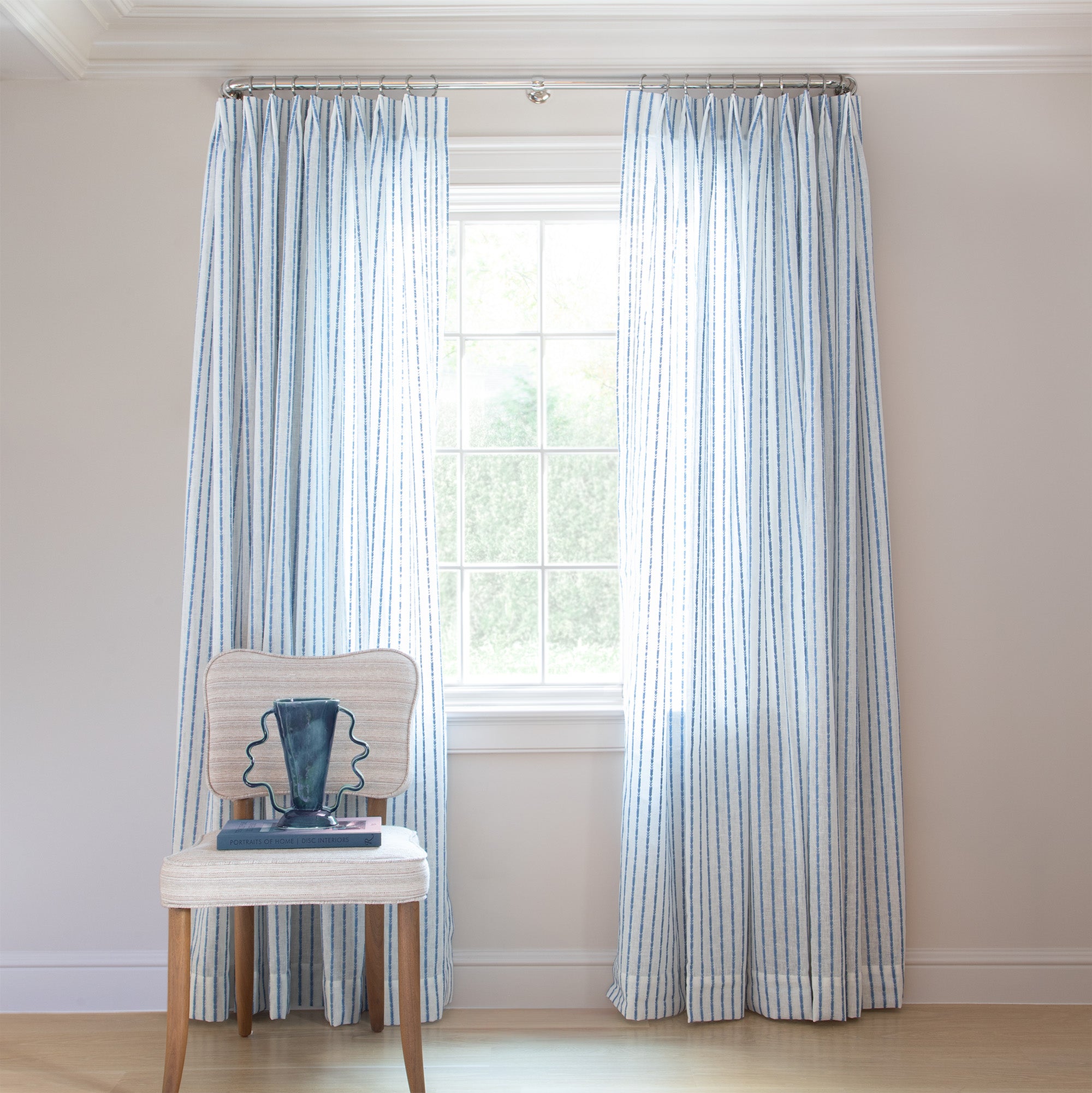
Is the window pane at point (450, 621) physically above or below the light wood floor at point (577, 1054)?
above

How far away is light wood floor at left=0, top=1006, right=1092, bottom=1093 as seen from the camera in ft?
6.59

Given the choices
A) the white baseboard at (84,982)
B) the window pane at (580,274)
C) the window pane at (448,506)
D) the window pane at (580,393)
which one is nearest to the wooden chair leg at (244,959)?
the white baseboard at (84,982)

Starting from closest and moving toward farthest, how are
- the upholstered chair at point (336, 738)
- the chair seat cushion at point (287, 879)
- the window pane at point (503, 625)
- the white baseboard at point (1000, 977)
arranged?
the chair seat cushion at point (287, 879) → the upholstered chair at point (336, 738) → the white baseboard at point (1000, 977) → the window pane at point (503, 625)

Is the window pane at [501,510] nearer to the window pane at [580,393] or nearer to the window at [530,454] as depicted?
the window at [530,454]

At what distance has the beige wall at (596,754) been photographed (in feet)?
7.92

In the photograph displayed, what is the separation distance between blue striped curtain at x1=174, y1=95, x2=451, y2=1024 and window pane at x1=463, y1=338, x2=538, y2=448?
0.25 metres

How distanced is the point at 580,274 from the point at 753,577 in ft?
3.38

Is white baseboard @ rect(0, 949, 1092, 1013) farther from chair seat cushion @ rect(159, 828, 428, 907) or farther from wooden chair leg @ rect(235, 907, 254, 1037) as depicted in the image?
chair seat cushion @ rect(159, 828, 428, 907)

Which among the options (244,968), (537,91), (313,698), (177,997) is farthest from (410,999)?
(537,91)

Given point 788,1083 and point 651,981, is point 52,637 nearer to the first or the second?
point 651,981

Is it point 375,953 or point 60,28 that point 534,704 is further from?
point 60,28

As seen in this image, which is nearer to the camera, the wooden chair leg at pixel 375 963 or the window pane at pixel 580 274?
the wooden chair leg at pixel 375 963

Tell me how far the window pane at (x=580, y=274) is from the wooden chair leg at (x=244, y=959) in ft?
5.12

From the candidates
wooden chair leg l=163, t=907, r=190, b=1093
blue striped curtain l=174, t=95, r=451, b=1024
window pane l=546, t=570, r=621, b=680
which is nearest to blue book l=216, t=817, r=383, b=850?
wooden chair leg l=163, t=907, r=190, b=1093
